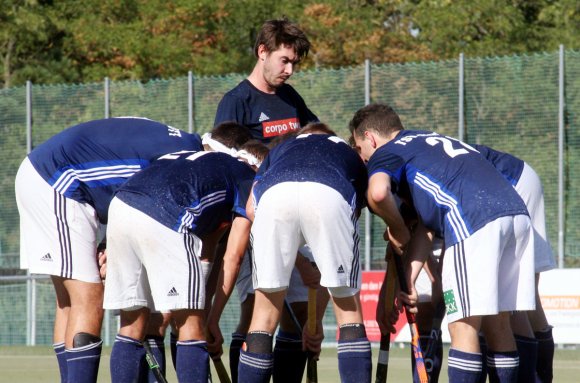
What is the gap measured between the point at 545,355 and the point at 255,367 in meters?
1.98

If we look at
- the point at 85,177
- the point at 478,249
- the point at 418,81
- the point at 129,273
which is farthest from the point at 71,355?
the point at 418,81

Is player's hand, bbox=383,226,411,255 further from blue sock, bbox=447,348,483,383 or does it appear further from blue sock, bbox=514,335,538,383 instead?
blue sock, bbox=514,335,538,383

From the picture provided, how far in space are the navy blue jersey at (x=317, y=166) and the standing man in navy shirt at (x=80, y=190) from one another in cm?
65

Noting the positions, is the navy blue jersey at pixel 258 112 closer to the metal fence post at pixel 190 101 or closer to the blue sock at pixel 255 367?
the blue sock at pixel 255 367

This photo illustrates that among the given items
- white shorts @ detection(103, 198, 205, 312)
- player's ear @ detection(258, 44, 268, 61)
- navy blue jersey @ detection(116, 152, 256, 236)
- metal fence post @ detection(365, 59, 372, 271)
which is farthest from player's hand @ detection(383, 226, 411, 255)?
metal fence post @ detection(365, 59, 372, 271)

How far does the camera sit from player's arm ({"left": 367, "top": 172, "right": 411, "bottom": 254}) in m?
5.60

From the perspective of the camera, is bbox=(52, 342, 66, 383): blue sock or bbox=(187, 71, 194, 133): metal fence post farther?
bbox=(187, 71, 194, 133): metal fence post

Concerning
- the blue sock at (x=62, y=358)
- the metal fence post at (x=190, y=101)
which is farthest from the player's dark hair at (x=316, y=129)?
the metal fence post at (x=190, y=101)

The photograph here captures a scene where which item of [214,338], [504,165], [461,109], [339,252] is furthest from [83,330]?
[461,109]

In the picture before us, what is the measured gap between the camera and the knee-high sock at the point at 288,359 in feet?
21.6

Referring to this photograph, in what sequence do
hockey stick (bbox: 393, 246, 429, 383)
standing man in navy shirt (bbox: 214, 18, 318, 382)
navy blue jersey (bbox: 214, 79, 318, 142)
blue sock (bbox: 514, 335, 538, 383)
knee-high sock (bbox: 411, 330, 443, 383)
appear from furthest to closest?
navy blue jersey (bbox: 214, 79, 318, 142) < standing man in navy shirt (bbox: 214, 18, 318, 382) < knee-high sock (bbox: 411, 330, 443, 383) < blue sock (bbox: 514, 335, 538, 383) < hockey stick (bbox: 393, 246, 429, 383)

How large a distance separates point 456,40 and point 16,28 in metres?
8.46

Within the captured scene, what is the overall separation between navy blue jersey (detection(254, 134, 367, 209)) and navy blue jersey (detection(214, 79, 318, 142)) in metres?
1.02

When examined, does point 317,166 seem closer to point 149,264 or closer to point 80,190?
point 149,264
